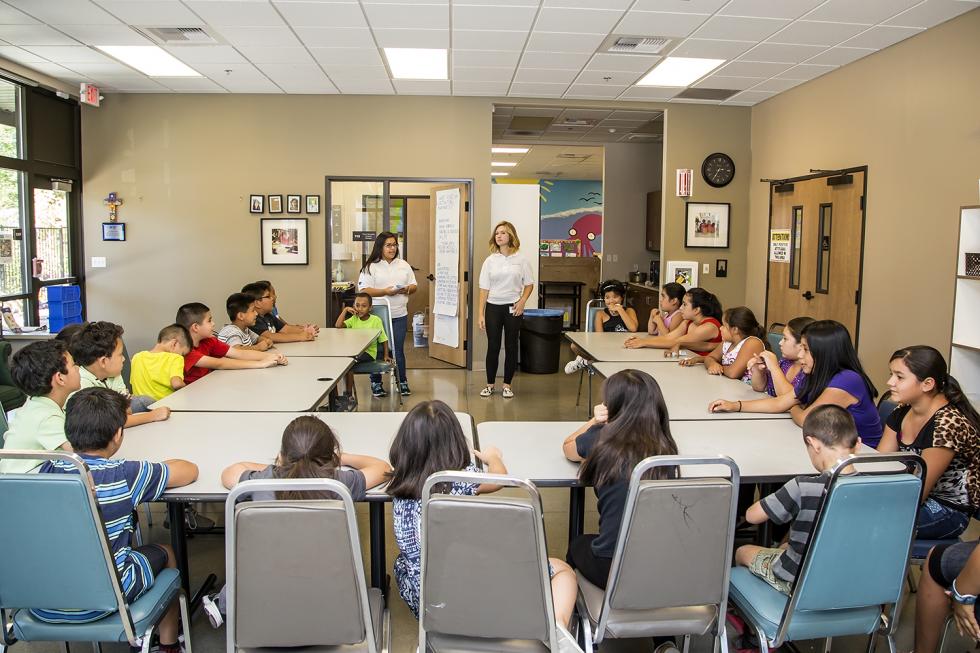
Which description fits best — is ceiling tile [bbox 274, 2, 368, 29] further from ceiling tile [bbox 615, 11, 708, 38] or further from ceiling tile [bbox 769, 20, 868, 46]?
ceiling tile [bbox 769, 20, 868, 46]

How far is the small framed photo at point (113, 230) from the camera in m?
7.82

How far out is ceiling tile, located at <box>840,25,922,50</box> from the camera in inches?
205

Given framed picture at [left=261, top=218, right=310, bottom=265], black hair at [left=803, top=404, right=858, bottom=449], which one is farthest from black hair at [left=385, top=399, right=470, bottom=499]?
framed picture at [left=261, top=218, right=310, bottom=265]

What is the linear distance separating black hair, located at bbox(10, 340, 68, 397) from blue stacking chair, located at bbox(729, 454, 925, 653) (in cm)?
244

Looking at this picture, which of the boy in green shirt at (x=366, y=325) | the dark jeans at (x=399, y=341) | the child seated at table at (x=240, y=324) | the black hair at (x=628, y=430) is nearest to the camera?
the black hair at (x=628, y=430)

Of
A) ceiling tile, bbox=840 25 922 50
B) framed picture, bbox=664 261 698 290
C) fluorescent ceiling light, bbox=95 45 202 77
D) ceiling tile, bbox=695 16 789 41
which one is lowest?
framed picture, bbox=664 261 698 290

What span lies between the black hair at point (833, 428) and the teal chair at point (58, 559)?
6.66ft

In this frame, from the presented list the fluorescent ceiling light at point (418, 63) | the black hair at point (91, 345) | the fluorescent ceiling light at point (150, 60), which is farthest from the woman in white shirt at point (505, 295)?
the black hair at point (91, 345)

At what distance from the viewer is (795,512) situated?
222 centimetres

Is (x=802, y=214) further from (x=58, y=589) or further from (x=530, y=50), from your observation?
(x=58, y=589)

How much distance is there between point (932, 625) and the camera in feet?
7.84

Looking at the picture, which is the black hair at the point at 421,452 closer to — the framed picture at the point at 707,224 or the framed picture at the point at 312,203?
the framed picture at the point at 312,203

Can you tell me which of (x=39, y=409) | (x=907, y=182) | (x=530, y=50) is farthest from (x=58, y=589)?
(x=907, y=182)

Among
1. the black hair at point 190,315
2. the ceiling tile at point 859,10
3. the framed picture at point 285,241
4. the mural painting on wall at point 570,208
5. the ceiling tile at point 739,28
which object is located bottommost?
the black hair at point 190,315
